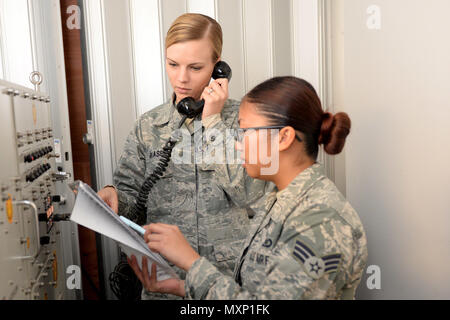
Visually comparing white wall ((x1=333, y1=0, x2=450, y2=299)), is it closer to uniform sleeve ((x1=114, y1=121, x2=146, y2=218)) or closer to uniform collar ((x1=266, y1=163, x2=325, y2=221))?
uniform collar ((x1=266, y1=163, x2=325, y2=221))

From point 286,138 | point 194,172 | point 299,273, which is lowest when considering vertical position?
point 299,273

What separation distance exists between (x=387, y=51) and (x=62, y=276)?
1747mm

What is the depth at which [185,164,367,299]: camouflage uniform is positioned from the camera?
3.05 ft

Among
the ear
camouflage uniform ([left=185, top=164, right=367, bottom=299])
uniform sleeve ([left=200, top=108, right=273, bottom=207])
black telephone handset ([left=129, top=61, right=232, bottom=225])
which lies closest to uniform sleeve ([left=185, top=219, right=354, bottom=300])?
camouflage uniform ([left=185, top=164, right=367, bottom=299])

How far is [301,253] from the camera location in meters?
0.94

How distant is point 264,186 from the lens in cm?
158

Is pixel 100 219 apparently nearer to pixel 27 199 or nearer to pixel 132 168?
pixel 27 199

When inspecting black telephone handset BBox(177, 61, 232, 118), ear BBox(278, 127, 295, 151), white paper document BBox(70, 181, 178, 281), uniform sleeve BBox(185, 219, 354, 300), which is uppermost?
black telephone handset BBox(177, 61, 232, 118)

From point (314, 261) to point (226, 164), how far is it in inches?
25.7

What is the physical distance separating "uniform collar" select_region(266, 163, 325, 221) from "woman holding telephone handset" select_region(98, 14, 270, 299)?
420 mm

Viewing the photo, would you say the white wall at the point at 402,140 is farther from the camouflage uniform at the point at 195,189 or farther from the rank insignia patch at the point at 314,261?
the rank insignia patch at the point at 314,261

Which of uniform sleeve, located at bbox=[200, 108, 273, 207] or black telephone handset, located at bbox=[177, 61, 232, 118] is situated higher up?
black telephone handset, located at bbox=[177, 61, 232, 118]

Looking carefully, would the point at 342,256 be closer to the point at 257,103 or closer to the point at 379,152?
the point at 257,103

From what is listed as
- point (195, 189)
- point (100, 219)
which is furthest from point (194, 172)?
point (100, 219)
